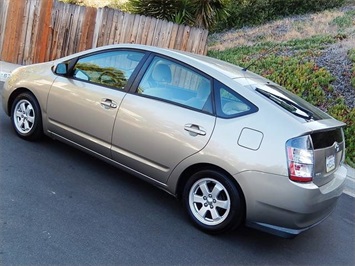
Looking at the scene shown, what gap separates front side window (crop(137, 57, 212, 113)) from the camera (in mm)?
3713

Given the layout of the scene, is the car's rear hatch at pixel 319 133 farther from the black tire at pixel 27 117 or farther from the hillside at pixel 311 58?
the black tire at pixel 27 117

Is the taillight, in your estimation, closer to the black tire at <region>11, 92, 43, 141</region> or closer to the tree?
the black tire at <region>11, 92, 43, 141</region>

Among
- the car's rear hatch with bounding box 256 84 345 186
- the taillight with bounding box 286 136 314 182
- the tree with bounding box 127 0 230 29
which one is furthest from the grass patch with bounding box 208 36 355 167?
the taillight with bounding box 286 136 314 182

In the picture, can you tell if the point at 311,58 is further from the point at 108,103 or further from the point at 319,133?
the point at 108,103

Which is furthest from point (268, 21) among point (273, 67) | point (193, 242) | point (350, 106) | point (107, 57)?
point (193, 242)

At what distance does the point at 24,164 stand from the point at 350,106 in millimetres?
6064

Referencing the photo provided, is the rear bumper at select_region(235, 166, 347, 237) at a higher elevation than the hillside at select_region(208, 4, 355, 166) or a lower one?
lower

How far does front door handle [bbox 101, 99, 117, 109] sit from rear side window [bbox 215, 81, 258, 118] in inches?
44.3

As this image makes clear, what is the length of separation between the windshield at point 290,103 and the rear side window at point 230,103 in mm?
264

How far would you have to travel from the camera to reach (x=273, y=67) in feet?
30.5

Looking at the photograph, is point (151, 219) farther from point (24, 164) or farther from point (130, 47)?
point (130, 47)

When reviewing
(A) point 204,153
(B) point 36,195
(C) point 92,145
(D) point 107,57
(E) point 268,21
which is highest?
(E) point 268,21

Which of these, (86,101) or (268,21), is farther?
(268,21)

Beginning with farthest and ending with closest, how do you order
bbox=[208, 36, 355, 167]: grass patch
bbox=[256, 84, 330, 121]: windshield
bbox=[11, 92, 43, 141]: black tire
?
bbox=[208, 36, 355, 167]: grass patch < bbox=[11, 92, 43, 141]: black tire < bbox=[256, 84, 330, 121]: windshield
